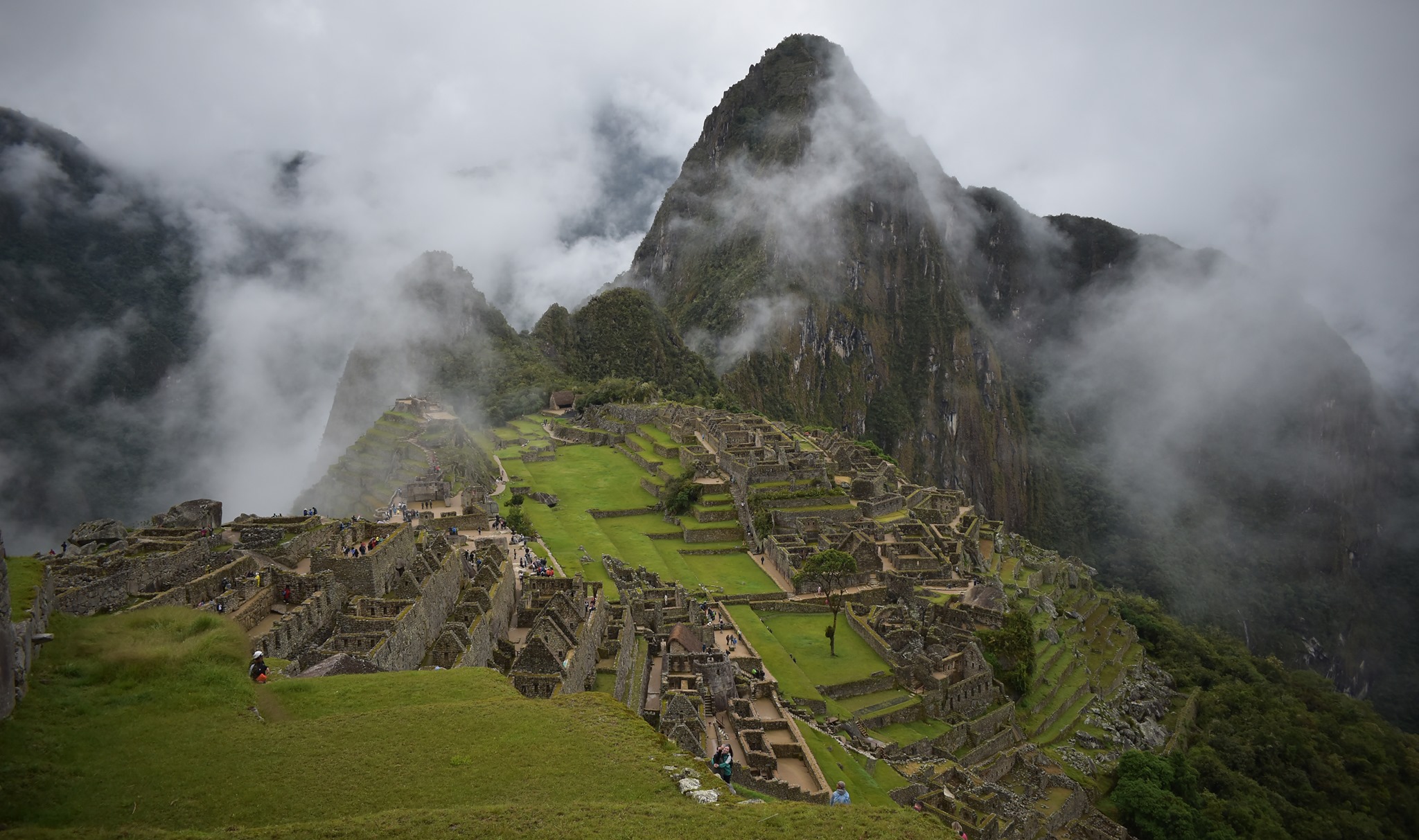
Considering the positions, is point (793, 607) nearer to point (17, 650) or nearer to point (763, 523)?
point (763, 523)

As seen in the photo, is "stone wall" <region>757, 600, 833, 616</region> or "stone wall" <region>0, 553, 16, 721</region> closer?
"stone wall" <region>0, 553, 16, 721</region>

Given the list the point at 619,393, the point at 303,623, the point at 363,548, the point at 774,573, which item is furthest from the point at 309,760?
the point at 619,393

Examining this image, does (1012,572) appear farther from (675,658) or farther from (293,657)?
(293,657)

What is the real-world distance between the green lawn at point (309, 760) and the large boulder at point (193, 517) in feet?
28.6

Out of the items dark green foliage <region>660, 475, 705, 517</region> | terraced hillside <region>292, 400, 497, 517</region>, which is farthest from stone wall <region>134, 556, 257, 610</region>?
dark green foliage <region>660, 475, 705, 517</region>

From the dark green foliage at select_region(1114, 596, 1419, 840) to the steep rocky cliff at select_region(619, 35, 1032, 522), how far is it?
9482 cm

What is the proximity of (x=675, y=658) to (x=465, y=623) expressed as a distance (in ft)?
23.2

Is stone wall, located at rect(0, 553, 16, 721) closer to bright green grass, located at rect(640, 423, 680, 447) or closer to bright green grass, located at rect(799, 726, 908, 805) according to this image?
bright green grass, located at rect(799, 726, 908, 805)

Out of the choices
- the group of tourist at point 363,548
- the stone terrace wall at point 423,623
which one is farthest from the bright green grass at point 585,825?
the group of tourist at point 363,548

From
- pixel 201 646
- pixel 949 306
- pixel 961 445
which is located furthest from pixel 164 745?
pixel 949 306

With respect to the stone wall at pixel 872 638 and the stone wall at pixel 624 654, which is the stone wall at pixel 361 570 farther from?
the stone wall at pixel 872 638

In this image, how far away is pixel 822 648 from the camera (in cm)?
3416

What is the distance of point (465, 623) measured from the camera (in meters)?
20.0

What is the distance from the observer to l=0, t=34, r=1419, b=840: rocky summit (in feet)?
36.5
